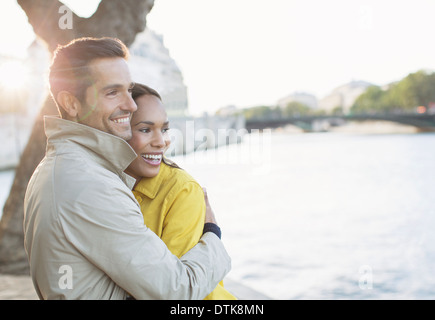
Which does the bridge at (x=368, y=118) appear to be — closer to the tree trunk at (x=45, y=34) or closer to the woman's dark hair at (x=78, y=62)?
the tree trunk at (x=45, y=34)

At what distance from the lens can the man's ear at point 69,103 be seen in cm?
140

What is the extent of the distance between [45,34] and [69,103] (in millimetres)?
3016

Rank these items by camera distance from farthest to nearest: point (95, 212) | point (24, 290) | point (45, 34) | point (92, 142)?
point (45, 34), point (24, 290), point (92, 142), point (95, 212)

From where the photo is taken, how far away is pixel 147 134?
1.63 m

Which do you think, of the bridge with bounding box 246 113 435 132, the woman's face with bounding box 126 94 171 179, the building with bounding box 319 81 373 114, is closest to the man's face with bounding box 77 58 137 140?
the woman's face with bounding box 126 94 171 179

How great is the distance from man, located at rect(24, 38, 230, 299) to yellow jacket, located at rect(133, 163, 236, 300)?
5 cm

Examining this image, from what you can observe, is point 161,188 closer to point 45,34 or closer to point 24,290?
point 24,290

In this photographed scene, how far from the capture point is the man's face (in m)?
1.37

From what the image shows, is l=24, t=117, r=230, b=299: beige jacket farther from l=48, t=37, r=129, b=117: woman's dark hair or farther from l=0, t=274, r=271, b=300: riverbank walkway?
l=0, t=274, r=271, b=300: riverbank walkway

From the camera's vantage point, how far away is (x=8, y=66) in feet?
80.8

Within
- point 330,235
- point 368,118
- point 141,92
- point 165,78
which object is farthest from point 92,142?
point 368,118

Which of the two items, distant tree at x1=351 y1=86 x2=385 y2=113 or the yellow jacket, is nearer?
the yellow jacket

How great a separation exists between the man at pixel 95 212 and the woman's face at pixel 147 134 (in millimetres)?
183

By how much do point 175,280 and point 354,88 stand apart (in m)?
134
